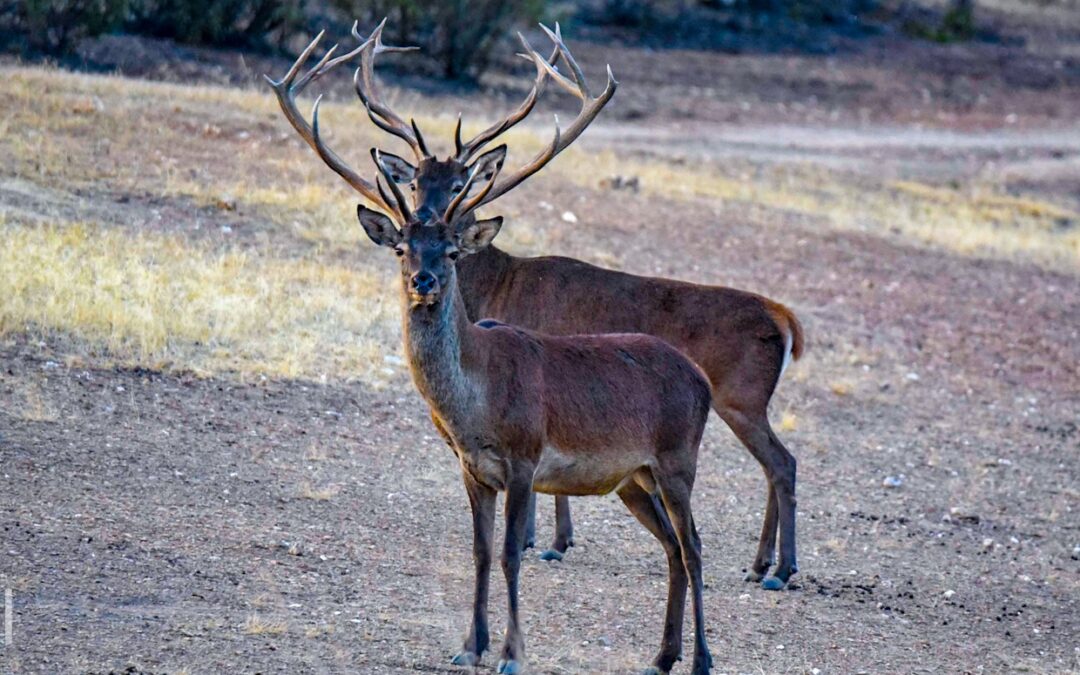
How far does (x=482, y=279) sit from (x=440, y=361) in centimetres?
326

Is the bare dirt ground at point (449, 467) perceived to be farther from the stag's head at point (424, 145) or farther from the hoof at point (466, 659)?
the stag's head at point (424, 145)

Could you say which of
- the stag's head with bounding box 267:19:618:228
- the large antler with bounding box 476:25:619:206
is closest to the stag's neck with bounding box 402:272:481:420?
the stag's head with bounding box 267:19:618:228

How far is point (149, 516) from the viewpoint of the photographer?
855 centimetres

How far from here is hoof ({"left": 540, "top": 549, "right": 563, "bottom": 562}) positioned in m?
9.22

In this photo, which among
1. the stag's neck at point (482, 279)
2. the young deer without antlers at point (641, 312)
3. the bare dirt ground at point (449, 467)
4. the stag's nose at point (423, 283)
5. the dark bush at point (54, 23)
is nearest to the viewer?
the stag's nose at point (423, 283)

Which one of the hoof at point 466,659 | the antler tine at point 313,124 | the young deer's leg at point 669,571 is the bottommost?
the hoof at point 466,659

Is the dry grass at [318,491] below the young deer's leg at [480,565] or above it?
below

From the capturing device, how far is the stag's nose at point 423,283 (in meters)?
7.02

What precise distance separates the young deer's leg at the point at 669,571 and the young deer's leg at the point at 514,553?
671 millimetres

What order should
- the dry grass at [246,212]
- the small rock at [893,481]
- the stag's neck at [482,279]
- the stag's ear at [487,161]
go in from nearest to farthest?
the stag's ear at [487,161], the stag's neck at [482,279], the dry grass at [246,212], the small rock at [893,481]

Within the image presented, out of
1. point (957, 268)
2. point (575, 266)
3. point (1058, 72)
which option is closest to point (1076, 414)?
point (957, 268)

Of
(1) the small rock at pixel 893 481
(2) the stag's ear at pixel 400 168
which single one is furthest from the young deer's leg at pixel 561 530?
(1) the small rock at pixel 893 481

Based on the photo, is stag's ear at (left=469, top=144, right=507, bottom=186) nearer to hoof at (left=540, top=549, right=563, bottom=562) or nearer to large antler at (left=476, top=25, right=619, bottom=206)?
large antler at (left=476, top=25, right=619, bottom=206)

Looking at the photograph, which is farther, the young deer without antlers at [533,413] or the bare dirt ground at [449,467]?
the bare dirt ground at [449,467]
